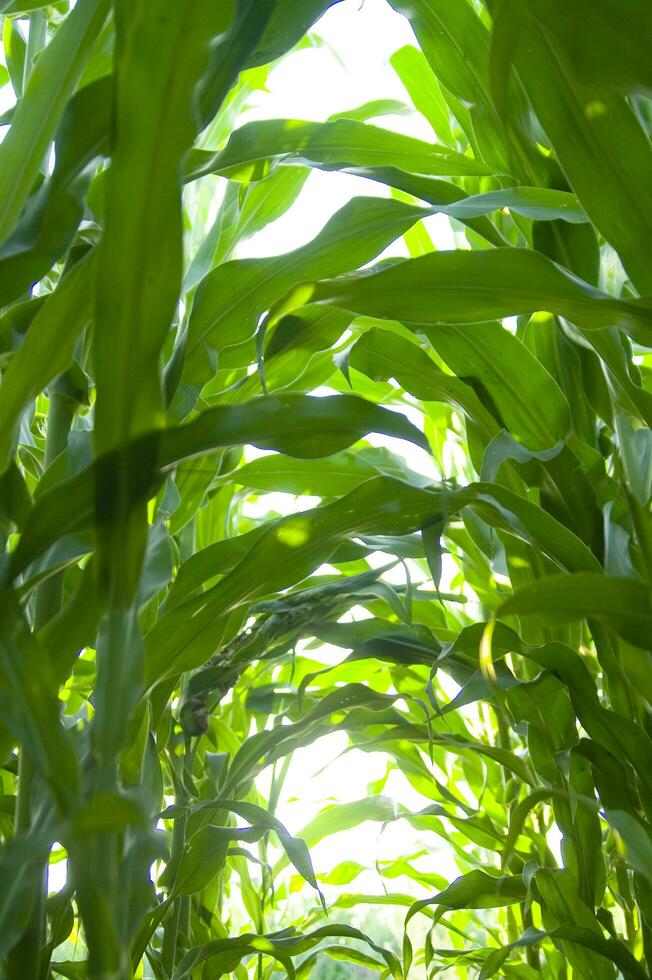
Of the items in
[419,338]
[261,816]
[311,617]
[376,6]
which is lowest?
[261,816]

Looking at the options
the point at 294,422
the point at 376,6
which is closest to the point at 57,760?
the point at 294,422

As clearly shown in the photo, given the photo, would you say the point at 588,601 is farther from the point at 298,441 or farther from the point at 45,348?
the point at 45,348

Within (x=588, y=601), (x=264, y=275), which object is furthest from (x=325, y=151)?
(x=588, y=601)

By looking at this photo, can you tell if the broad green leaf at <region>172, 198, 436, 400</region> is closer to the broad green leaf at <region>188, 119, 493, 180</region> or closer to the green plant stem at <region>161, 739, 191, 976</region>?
the broad green leaf at <region>188, 119, 493, 180</region>

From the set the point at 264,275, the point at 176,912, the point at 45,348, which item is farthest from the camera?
the point at 176,912

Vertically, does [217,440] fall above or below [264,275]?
below

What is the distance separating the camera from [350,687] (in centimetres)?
67

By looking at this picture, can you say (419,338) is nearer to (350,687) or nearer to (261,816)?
(350,687)

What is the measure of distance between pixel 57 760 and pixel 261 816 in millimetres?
269

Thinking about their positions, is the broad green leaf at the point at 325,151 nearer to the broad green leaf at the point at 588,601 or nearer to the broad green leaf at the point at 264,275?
the broad green leaf at the point at 264,275

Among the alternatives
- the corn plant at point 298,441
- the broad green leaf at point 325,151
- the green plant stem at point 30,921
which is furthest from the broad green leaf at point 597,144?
the green plant stem at point 30,921

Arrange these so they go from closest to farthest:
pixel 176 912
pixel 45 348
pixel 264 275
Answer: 1. pixel 45 348
2. pixel 264 275
3. pixel 176 912

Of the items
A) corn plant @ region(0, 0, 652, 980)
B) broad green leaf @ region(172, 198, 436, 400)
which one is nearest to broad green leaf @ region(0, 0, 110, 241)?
corn plant @ region(0, 0, 652, 980)

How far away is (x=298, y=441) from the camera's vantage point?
0.45 m
